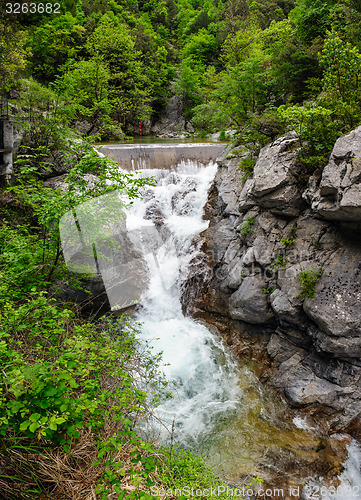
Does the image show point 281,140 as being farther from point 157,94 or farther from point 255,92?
point 157,94

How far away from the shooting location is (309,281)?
248 inches

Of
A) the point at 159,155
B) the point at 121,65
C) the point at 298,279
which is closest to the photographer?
the point at 298,279

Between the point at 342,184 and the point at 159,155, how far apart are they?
9.35 m

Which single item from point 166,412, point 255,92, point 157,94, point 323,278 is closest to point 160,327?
point 166,412

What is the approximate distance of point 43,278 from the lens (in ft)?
16.5

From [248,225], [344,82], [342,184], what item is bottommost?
[248,225]

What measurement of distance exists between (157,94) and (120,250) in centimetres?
2546

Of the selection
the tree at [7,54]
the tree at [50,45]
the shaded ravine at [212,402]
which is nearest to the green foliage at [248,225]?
the shaded ravine at [212,402]

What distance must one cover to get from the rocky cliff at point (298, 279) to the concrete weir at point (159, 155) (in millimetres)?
5173

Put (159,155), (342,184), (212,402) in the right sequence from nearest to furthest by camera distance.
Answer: (342,184)
(212,402)
(159,155)

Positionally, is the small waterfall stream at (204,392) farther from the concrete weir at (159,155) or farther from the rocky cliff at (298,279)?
the concrete weir at (159,155)

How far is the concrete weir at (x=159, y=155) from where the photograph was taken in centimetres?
1273

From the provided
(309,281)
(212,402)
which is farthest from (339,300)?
(212,402)

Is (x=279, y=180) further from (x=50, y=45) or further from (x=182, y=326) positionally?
(x=50, y=45)
